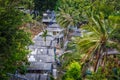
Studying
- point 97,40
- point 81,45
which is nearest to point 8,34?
point 81,45

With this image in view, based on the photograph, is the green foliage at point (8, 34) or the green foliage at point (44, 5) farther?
the green foliage at point (44, 5)

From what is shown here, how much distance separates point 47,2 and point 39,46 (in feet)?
61.4

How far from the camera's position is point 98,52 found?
75.0ft

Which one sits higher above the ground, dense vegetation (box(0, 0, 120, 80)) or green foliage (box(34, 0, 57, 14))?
green foliage (box(34, 0, 57, 14))

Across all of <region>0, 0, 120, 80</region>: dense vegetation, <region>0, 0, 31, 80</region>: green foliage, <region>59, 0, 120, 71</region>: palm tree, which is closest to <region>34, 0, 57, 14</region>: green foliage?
<region>0, 0, 120, 80</region>: dense vegetation

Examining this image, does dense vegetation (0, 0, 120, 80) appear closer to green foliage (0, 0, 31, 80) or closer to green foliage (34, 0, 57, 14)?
green foliage (0, 0, 31, 80)

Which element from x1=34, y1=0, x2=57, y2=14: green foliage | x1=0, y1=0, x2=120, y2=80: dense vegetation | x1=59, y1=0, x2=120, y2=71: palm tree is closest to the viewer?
x1=0, y1=0, x2=120, y2=80: dense vegetation

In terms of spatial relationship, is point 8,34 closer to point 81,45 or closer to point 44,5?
point 81,45

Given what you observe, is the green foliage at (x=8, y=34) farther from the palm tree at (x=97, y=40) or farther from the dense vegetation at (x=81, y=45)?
the palm tree at (x=97, y=40)

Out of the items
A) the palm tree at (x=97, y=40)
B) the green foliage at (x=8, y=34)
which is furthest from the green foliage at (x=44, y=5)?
the green foliage at (x=8, y=34)

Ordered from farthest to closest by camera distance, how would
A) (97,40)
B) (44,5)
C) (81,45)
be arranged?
(44,5), (81,45), (97,40)

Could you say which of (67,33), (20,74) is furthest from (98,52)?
(67,33)

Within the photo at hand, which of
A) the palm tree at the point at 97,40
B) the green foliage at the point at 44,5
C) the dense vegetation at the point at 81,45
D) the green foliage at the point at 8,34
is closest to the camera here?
the green foliage at the point at 8,34

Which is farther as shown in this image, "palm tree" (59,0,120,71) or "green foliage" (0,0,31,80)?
"palm tree" (59,0,120,71)
